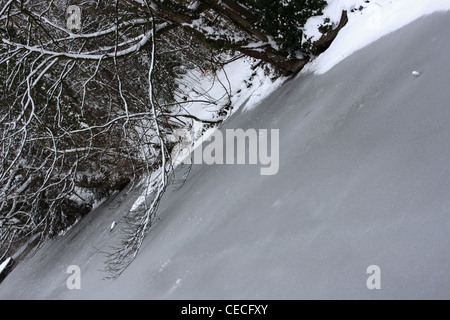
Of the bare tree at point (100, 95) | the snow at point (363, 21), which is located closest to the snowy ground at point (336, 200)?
the snow at point (363, 21)

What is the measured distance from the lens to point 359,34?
5688mm

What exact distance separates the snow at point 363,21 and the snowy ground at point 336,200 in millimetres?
33

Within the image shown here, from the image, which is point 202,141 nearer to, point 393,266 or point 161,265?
point 161,265

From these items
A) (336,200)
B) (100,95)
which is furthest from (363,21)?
(100,95)

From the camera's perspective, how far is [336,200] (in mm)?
3137

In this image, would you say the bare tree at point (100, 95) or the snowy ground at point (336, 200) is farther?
the bare tree at point (100, 95)

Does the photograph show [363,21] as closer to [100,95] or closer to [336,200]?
[336,200]

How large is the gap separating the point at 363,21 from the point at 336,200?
3.87 meters

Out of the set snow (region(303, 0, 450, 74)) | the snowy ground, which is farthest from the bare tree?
the snowy ground

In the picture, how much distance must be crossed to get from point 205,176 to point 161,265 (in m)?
2.08

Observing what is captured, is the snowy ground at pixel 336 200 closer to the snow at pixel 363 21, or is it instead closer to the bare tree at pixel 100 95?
the snow at pixel 363 21

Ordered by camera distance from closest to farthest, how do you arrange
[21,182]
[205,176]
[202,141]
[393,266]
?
[393,266] < [205,176] < [202,141] < [21,182]

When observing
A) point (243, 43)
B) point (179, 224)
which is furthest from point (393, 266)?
point (243, 43)

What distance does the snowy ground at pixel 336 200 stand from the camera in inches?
96.9
